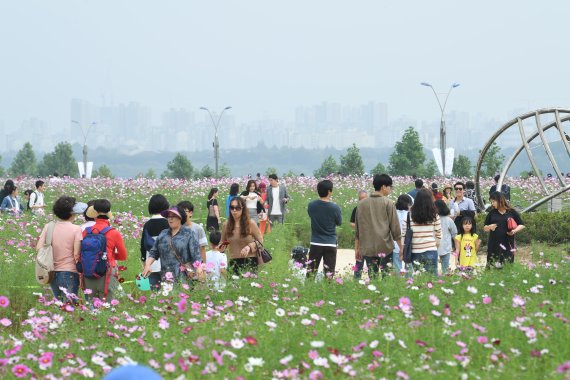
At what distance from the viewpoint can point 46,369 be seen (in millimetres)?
6711

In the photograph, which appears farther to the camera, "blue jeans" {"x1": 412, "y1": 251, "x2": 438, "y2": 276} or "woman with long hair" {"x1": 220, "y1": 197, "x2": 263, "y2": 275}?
"blue jeans" {"x1": 412, "y1": 251, "x2": 438, "y2": 276}

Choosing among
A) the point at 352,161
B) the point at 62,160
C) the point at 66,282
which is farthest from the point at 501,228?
the point at 62,160

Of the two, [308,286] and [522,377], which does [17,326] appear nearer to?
[308,286]

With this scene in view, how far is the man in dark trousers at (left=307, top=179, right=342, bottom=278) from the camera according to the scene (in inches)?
437

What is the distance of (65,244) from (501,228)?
17.2 feet

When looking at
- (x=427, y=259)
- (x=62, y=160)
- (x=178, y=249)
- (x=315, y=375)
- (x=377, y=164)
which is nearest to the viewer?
(x=315, y=375)

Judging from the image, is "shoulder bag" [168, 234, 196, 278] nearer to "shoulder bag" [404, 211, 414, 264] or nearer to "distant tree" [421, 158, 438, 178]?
"shoulder bag" [404, 211, 414, 264]

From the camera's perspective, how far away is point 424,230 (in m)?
11.0

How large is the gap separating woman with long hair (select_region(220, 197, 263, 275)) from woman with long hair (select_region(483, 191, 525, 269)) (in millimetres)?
2903

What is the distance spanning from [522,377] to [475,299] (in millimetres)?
2794

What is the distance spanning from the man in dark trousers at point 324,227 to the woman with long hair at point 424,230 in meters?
0.91

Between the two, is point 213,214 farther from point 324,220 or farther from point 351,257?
point 324,220

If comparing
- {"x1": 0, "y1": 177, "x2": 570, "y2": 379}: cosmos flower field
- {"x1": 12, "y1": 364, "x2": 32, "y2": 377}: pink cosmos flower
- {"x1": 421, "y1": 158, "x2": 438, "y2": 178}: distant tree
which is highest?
{"x1": 421, "y1": 158, "x2": 438, "y2": 178}: distant tree

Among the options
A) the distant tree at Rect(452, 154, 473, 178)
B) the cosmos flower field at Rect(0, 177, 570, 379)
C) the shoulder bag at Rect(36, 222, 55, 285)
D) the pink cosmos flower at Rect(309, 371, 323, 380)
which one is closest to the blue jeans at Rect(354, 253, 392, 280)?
the cosmos flower field at Rect(0, 177, 570, 379)
